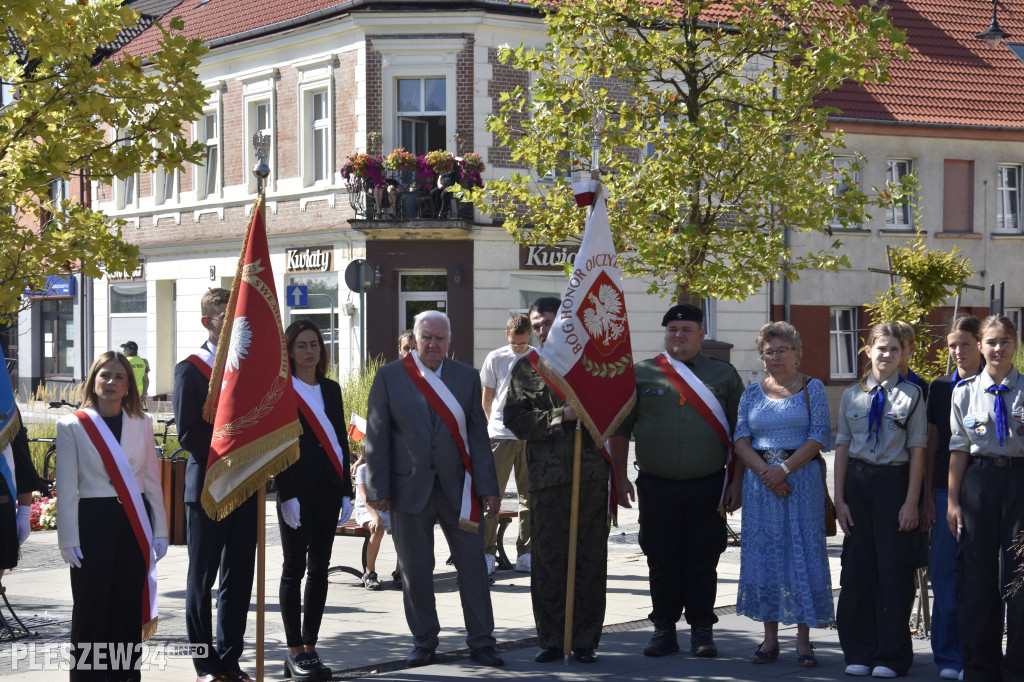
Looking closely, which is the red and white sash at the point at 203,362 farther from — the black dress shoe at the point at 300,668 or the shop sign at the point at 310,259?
the shop sign at the point at 310,259

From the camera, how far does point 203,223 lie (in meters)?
30.3

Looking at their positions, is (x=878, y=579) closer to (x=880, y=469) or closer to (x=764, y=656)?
(x=880, y=469)

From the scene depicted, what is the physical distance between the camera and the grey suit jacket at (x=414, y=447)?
7688 mm

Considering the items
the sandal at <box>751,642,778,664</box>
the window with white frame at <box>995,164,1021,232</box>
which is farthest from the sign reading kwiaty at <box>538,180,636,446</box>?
the window with white frame at <box>995,164,1021,232</box>

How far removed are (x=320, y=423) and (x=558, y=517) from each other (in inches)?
60.5

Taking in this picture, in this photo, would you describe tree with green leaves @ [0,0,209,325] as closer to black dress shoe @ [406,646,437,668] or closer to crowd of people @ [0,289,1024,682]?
crowd of people @ [0,289,1024,682]

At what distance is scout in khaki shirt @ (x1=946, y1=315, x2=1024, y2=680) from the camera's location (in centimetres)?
689

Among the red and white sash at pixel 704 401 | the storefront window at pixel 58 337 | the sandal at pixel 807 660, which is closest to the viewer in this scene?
the sandal at pixel 807 660

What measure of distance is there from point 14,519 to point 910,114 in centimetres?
2614

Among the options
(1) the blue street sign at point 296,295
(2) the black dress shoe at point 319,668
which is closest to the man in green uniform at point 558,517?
(2) the black dress shoe at point 319,668

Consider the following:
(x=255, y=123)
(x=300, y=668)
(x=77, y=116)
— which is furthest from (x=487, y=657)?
(x=255, y=123)

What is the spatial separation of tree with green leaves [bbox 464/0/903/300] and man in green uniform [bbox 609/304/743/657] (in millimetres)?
4688

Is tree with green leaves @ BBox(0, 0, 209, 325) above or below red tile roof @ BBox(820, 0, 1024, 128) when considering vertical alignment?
below

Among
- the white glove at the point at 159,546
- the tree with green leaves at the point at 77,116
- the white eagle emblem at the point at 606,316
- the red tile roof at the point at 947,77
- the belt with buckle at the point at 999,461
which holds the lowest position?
the white glove at the point at 159,546
